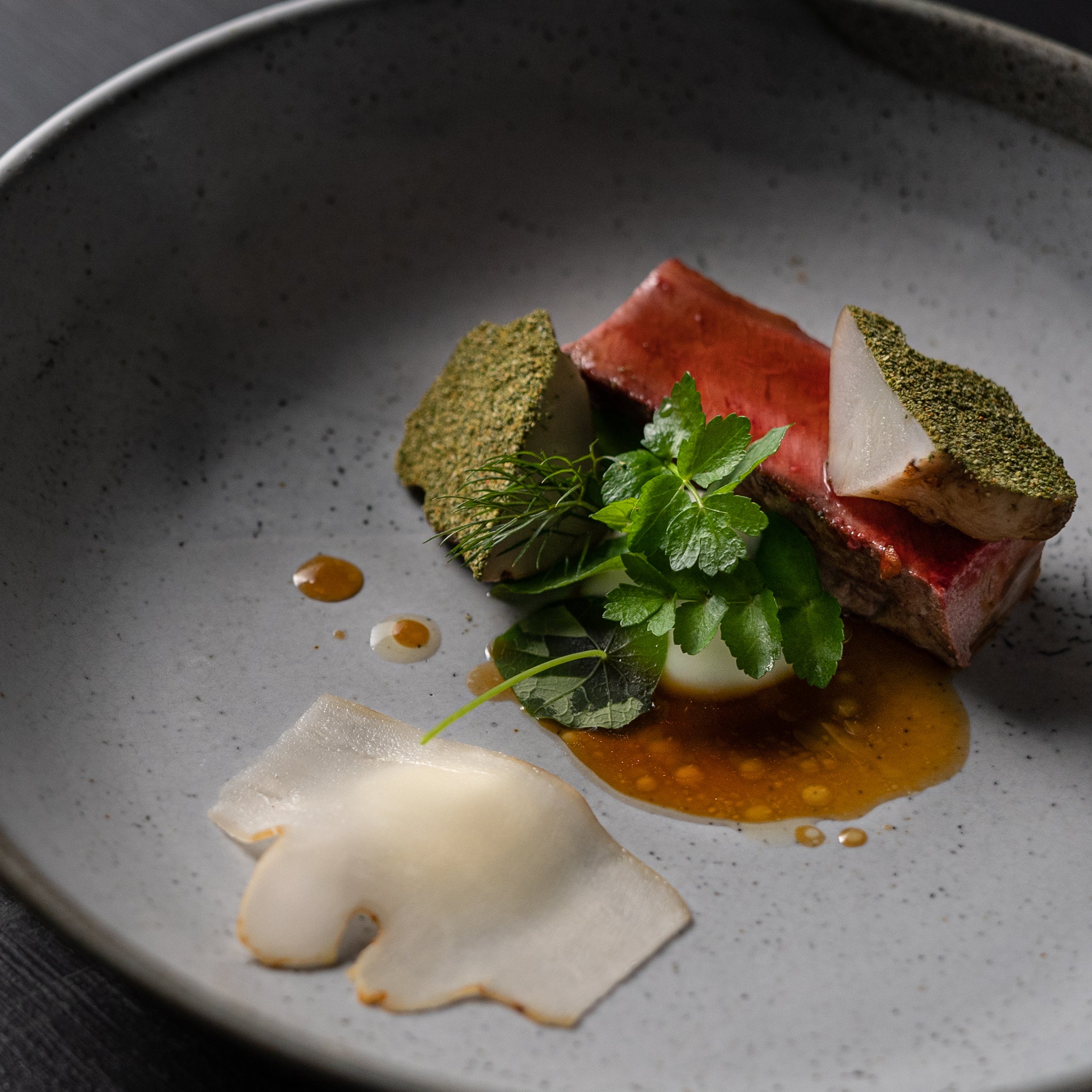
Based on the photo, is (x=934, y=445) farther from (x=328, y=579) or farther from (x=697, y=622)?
(x=328, y=579)

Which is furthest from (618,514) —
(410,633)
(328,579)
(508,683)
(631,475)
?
(328,579)

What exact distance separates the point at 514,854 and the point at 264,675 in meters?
0.73

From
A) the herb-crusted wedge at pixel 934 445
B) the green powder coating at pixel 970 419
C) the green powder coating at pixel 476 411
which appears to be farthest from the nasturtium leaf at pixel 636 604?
the green powder coating at pixel 970 419

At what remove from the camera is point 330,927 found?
1857 mm

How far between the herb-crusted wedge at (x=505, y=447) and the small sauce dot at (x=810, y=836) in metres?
0.80

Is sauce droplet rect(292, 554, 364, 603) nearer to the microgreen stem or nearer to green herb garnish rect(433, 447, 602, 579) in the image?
green herb garnish rect(433, 447, 602, 579)

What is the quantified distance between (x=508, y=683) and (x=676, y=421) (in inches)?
25.9

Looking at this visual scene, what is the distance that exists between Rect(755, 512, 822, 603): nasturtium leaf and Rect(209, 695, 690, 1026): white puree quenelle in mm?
636

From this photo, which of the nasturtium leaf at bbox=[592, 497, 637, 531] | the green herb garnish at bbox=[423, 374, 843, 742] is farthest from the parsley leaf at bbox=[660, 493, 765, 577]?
the nasturtium leaf at bbox=[592, 497, 637, 531]

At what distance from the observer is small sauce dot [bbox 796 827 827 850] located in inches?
85.5

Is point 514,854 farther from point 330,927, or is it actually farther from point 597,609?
point 597,609

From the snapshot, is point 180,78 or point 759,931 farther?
point 180,78

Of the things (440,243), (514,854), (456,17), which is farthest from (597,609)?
(456,17)

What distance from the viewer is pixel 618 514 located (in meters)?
2.39
